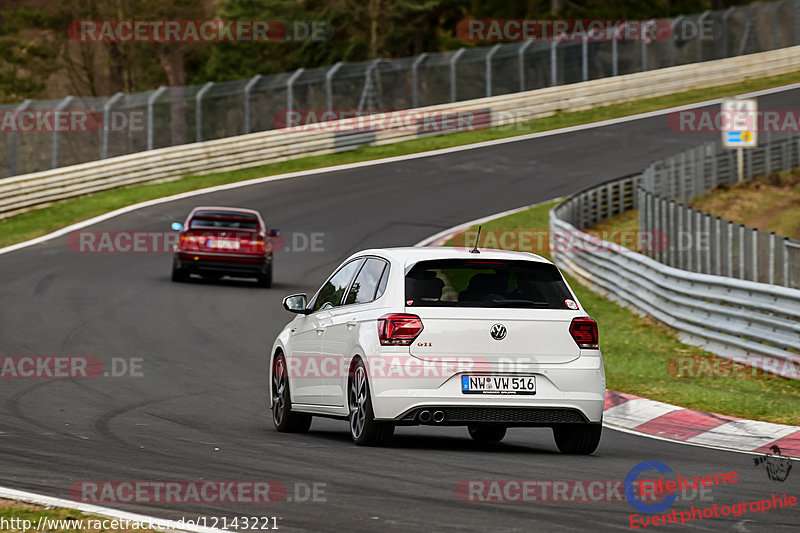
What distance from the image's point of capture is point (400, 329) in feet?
32.0

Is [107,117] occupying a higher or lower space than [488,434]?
lower

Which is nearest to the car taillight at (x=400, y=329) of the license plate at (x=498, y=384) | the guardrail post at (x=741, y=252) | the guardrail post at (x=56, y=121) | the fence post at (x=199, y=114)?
the license plate at (x=498, y=384)

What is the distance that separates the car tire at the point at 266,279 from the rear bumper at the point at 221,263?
0.40 ft

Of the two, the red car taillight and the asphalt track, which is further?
the red car taillight

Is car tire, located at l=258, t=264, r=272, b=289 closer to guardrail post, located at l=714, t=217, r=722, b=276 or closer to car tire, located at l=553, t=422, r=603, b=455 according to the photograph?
guardrail post, located at l=714, t=217, r=722, b=276

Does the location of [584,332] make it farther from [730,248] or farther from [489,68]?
[489,68]

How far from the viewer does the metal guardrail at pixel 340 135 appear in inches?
1465

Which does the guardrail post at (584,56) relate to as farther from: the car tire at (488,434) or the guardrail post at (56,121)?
the car tire at (488,434)

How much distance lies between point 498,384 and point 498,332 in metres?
0.38

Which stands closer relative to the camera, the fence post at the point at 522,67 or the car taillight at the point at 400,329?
the car taillight at the point at 400,329

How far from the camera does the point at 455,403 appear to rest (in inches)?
382

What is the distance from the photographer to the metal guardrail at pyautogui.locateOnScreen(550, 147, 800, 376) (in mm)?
15727

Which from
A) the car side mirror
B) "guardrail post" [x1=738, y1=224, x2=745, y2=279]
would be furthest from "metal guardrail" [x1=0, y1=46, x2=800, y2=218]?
the car side mirror

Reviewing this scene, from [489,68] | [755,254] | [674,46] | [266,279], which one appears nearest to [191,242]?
[266,279]
